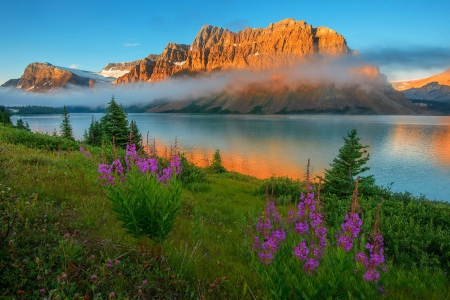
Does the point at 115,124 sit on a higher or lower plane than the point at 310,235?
higher

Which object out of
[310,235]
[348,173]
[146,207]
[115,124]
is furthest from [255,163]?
[146,207]

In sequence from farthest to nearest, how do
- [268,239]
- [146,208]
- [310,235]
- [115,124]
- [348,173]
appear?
[115,124] → [348,173] → [146,208] → [310,235] → [268,239]

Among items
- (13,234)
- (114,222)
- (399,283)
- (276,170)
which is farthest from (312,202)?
(276,170)

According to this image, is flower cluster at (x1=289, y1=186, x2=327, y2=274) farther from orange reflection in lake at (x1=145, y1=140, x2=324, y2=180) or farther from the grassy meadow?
orange reflection in lake at (x1=145, y1=140, x2=324, y2=180)

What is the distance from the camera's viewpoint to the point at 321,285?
2.56m

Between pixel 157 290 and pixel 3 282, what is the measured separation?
1.88 meters

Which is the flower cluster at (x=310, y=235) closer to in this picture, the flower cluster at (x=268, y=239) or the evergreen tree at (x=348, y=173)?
the flower cluster at (x=268, y=239)

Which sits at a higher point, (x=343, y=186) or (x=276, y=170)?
(x=343, y=186)

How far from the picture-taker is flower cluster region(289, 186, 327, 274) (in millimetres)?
2941

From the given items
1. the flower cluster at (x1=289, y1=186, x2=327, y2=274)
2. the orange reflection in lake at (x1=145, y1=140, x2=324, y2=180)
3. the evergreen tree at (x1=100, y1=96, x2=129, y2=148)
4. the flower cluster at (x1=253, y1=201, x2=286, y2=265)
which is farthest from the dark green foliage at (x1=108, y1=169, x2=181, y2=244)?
the orange reflection in lake at (x1=145, y1=140, x2=324, y2=180)

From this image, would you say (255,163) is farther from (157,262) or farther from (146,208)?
(146,208)

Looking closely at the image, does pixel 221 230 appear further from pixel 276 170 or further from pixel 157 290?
pixel 276 170

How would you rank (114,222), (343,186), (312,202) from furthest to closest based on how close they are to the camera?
1. (343,186)
2. (114,222)
3. (312,202)

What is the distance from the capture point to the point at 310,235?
12.8ft
